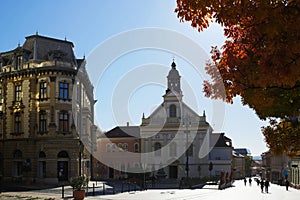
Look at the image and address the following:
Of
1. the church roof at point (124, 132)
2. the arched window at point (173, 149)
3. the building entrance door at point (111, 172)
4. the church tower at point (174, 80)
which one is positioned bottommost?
the building entrance door at point (111, 172)

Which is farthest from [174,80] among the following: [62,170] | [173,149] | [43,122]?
[62,170]

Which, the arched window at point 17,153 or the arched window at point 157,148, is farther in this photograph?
the arched window at point 157,148

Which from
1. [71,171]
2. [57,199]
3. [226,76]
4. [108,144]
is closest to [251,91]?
[226,76]

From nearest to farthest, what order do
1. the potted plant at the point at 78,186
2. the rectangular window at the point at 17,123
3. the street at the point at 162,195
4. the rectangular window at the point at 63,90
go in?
the potted plant at the point at 78,186, the street at the point at 162,195, the rectangular window at the point at 63,90, the rectangular window at the point at 17,123

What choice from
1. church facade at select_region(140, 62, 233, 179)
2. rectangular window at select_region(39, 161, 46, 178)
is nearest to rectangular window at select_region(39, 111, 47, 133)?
rectangular window at select_region(39, 161, 46, 178)

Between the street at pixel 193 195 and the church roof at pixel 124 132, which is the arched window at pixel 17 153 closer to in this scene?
the street at pixel 193 195

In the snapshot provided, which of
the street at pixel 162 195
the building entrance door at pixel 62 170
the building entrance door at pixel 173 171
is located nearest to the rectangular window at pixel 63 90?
the building entrance door at pixel 62 170

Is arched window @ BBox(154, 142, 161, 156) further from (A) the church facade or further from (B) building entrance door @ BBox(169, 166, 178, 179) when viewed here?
(B) building entrance door @ BBox(169, 166, 178, 179)

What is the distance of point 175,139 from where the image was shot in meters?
78.6

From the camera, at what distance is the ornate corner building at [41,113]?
153ft

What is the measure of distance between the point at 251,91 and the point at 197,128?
6950 centimetres

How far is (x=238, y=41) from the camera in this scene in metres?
9.37

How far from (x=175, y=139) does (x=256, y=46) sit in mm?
70921

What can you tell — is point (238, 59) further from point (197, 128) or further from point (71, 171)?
point (197, 128)
